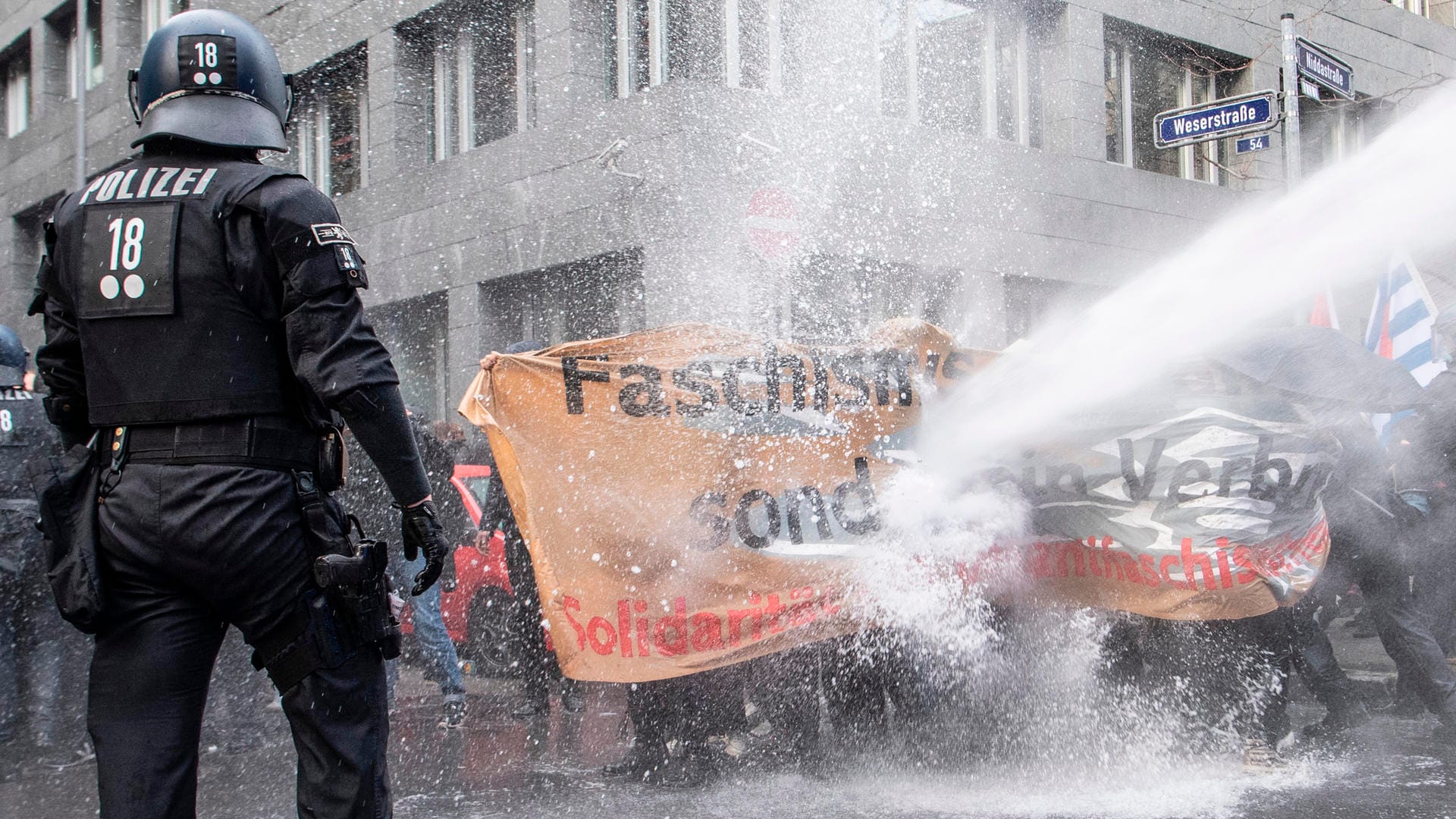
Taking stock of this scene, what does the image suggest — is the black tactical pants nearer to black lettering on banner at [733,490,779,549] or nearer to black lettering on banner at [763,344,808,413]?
black lettering on banner at [733,490,779,549]

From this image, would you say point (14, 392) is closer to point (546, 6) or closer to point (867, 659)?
point (867, 659)

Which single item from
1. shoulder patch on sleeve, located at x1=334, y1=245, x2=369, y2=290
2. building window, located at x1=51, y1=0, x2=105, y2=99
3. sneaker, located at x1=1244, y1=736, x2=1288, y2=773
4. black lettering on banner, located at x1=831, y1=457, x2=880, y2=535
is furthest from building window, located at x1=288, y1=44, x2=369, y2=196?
shoulder patch on sleeve, located at x1=334, y1=245, x2=369, y2=290

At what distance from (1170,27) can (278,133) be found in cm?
1420

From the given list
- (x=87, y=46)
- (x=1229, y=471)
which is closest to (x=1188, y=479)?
(x=1229, y=471)

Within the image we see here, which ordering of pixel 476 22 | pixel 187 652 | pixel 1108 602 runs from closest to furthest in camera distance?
pixel 187 652 < pixel 1108 602 < pixel 476 22

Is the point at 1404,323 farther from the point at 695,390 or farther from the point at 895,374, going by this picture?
the point at 695,390

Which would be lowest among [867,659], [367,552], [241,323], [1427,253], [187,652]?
[867,659]

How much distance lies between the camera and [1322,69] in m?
8.48

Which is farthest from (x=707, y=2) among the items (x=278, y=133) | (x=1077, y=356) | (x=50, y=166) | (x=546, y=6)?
(x=50, y=166)

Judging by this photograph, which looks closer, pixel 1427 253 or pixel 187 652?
pixel 187 652

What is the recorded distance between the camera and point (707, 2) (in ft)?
37.7

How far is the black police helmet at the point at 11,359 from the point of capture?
5.43m

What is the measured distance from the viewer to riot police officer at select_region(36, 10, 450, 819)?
7.94ft

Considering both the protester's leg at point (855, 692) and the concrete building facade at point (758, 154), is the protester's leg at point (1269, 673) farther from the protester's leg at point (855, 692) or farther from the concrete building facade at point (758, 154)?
the concrete building facade at point (758, 154)
